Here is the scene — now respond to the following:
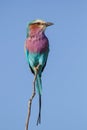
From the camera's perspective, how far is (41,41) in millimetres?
3059

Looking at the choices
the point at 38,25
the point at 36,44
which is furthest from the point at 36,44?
the point at 38,25

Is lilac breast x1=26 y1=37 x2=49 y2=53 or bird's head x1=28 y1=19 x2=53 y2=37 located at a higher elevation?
bird's head x1=28 y1=19 x2=53 y2=37

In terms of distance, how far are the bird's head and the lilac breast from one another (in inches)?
3.6

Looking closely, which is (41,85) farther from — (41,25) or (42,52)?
(41,25)

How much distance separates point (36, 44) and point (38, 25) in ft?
0.60

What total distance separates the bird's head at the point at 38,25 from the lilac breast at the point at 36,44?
0.30 ft

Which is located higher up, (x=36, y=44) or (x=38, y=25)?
(x=38, y=25)

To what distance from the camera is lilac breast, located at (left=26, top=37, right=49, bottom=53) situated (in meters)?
3.03

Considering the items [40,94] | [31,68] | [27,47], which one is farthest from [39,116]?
[27,47]

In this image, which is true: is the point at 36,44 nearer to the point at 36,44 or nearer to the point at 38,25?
the point at 36,44

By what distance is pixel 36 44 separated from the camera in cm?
305

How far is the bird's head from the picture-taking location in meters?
2.98

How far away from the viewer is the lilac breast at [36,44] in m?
3.03

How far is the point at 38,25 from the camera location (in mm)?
3033
